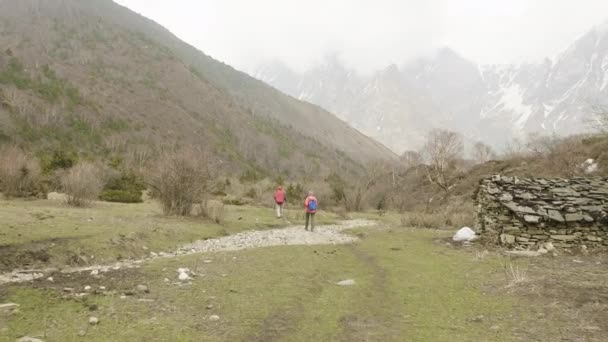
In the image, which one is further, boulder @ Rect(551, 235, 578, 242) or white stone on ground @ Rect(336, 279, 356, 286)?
boulder @ Rect(551, 235, 578, 242)

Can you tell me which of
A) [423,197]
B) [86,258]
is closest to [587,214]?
[86,258]

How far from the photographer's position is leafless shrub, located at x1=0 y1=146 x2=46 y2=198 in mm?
28297

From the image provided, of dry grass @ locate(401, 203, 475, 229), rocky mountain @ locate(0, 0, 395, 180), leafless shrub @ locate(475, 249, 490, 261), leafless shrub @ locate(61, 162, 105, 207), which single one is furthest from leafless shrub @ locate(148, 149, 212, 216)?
rocky mountain @ locate(0, 0, 395, 180)

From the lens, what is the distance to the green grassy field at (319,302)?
7988 millimetres

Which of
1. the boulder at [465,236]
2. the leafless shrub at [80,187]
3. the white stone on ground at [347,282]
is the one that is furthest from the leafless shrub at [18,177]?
the boulder at [465,236]

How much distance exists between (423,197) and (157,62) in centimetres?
13896

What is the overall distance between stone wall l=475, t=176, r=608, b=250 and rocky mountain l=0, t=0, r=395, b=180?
9064 cm

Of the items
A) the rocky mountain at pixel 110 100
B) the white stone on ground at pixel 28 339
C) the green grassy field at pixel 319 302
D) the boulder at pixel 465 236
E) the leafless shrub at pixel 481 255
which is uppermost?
the rocky mountain at pixel 110 100

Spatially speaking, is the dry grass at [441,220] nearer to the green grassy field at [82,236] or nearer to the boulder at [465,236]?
the boulder at [465,236]

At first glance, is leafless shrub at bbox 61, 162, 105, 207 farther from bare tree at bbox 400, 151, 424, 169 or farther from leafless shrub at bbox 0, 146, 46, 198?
bare tree at bbox 400, 151, 424, 169

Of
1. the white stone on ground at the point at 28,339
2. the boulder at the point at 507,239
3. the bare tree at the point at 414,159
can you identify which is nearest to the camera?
the white stone on ground at the point at 28,339

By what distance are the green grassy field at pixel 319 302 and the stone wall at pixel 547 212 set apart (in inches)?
84.9

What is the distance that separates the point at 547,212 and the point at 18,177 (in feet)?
101

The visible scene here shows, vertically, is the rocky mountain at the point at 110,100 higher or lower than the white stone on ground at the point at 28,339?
higher
